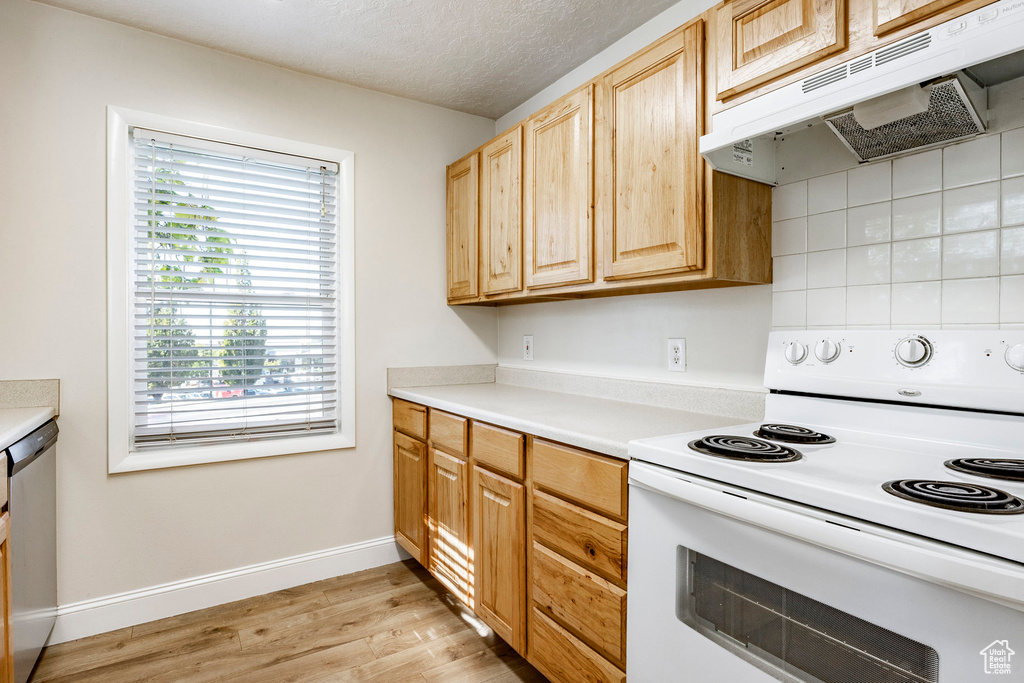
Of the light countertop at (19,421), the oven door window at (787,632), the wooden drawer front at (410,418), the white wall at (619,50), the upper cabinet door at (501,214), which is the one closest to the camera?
the oven door window at (787,632)

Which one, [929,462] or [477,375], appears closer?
[929,462]

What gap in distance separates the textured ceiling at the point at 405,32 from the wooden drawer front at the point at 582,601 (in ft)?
6.45

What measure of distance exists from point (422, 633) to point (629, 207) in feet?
5.88

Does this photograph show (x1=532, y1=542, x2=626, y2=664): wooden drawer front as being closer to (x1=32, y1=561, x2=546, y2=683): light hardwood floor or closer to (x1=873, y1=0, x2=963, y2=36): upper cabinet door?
(x1=32, y1=561, x2=546, y2=683): light hardwood floor

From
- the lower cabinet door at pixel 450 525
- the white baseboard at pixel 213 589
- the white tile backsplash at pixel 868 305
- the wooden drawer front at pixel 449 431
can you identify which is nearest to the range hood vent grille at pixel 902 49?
the white tile backsplash at pixel 868 305

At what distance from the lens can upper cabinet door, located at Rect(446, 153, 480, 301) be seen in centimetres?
270

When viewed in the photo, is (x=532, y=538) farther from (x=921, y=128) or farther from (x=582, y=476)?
(x=921, y=128)

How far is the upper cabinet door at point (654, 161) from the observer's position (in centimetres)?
155

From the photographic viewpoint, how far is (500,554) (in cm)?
185

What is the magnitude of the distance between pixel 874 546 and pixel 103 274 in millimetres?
2641

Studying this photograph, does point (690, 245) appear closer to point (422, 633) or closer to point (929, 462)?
point (929, 462)

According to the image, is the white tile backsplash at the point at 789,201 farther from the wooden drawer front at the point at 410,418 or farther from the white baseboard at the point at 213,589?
the white baseboard at the point at 213,589

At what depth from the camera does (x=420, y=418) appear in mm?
2473

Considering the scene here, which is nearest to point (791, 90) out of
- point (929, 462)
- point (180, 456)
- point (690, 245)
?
point (690, 245)
